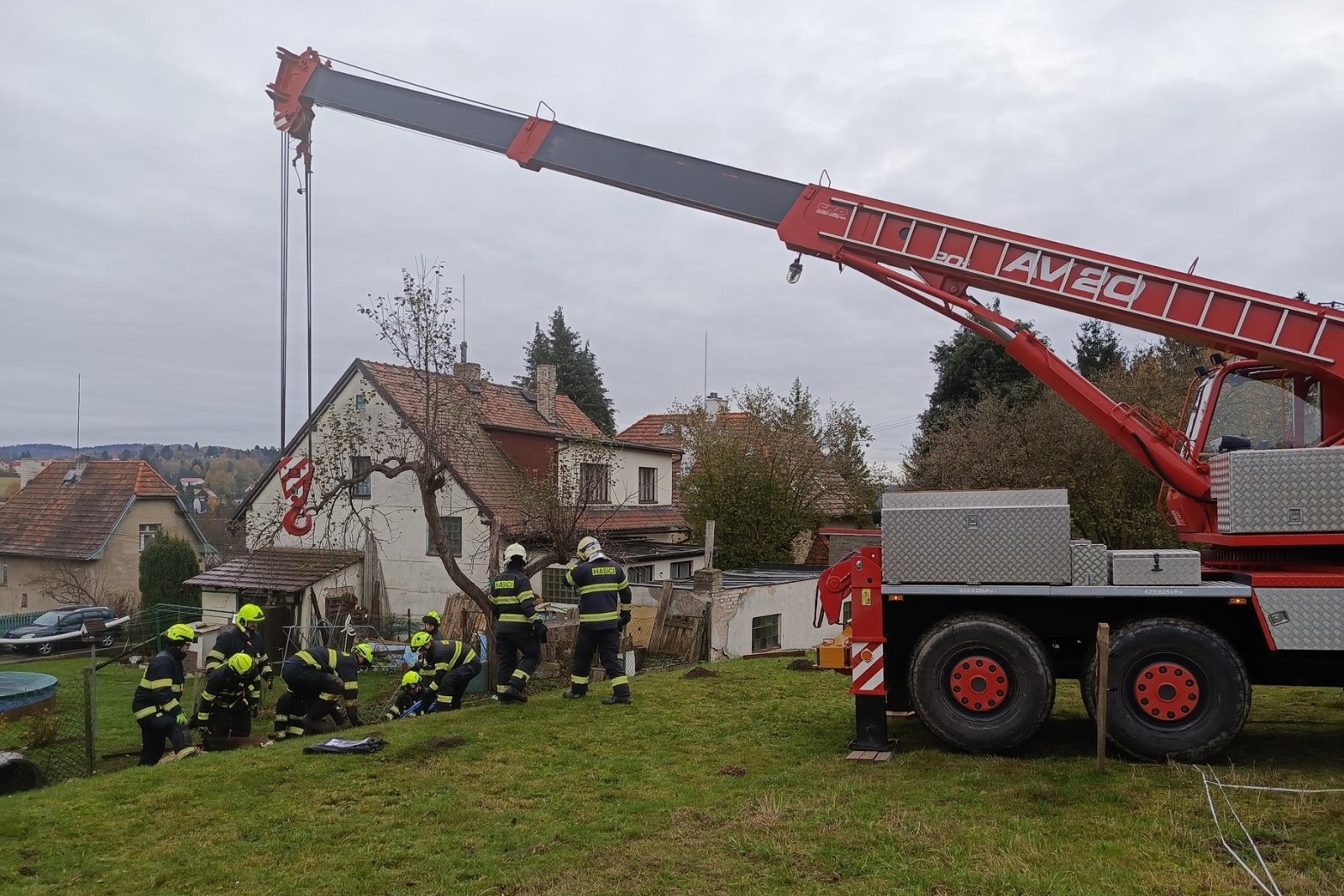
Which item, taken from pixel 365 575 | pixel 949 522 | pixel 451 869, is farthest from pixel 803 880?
pixel 365 575

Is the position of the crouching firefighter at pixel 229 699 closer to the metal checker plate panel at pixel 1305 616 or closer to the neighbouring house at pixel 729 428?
the metal checker plate panel at pixel 1305 616

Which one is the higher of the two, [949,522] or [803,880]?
[949,522]

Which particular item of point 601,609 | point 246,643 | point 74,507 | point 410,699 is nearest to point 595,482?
point 410,699

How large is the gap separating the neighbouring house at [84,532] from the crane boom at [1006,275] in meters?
32.2

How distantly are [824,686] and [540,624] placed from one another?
10.2ft

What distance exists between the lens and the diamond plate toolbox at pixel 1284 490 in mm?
6391

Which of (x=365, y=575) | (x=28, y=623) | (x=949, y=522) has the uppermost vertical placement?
(x=949, y=522)

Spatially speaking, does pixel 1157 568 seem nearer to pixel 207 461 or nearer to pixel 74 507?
pixel 74 507

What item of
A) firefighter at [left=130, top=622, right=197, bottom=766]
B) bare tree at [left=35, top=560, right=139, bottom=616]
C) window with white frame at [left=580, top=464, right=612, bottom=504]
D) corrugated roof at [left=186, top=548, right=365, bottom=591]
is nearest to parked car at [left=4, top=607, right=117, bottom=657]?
bare tree at [left=35, top=560, right=139, bottom=616]

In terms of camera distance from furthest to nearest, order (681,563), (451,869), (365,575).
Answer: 1. (681,563)
2. (365,575)
3. (451,869)

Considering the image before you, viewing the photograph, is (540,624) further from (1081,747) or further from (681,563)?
(681,563)

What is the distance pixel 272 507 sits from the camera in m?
26.2

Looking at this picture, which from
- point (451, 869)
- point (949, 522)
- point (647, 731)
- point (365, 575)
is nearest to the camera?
point (451, 869)

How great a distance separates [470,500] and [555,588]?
290cm
